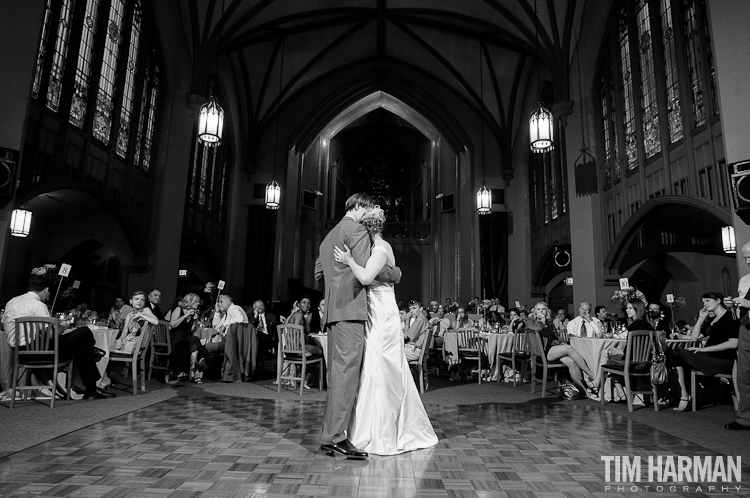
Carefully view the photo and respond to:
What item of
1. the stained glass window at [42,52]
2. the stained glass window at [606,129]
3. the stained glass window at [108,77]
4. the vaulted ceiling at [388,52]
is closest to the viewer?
the stained glass window at [42,52]

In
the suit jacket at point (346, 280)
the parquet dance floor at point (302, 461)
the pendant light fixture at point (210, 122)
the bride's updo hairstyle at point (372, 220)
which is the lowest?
the parquet dance floor at point (302, 461)

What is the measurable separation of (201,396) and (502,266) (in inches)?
417

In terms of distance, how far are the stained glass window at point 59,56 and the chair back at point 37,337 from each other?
15.1ft

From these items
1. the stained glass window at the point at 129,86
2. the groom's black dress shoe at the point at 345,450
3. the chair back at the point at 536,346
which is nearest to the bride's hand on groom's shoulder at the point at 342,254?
the groom's black dress shoe at the point at 345,450

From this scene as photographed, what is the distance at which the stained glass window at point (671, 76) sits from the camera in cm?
752

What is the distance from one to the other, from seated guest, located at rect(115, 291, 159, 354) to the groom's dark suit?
3.38 meters

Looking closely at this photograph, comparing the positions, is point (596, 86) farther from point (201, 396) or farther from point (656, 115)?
point (201, 396)

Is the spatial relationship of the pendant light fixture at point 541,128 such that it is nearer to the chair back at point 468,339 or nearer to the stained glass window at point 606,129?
the stained glass window at point 606,129

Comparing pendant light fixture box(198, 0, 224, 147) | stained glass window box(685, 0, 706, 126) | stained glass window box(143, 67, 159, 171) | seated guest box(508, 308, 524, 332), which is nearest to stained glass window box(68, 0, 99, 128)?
stained glass window box(143, 67, 159, 171)

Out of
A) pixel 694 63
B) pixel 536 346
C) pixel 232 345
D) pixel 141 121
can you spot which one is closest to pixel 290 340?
pixel 232 345

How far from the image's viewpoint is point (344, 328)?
2676 millimetres

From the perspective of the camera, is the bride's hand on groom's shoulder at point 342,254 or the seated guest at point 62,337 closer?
the bride's hand on groom's shoulder at point 342,254

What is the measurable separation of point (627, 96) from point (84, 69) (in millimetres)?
10080

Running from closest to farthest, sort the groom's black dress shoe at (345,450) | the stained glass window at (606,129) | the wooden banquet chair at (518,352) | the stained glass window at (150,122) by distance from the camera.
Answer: the groom's black dress shoe at (345,450)
the wooden banquet chair at (518,352)
the stained glass window at (606,129)
the stained glass window at (150,122)
